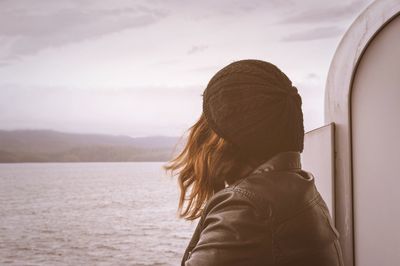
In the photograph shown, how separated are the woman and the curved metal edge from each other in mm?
1967

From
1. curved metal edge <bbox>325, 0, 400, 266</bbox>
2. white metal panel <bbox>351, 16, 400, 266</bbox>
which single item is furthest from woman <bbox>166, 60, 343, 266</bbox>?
curved metal edge <bbox>325, 0, 400, 266</bbox>

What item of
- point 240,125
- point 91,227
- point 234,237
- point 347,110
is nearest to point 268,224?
point 234,237

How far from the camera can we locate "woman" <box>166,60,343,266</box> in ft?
3.94

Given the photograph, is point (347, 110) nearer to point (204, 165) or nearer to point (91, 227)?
point (204, 165)

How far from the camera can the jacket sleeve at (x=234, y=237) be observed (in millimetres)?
1173

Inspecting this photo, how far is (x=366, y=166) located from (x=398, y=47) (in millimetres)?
784

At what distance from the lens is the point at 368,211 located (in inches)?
125

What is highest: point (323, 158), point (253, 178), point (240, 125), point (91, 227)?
point (240, 125)

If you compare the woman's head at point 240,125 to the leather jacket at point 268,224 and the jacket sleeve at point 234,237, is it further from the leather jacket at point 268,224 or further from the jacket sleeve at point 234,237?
the jacket sleeve at point 234,237

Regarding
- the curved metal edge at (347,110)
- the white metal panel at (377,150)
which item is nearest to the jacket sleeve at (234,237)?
the white metal panel at (377,150)

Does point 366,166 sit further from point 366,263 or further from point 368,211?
point 366,263

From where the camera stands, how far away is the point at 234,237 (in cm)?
118

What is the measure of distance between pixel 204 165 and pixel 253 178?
186mm

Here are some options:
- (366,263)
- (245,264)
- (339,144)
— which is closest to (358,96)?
(339,144)
